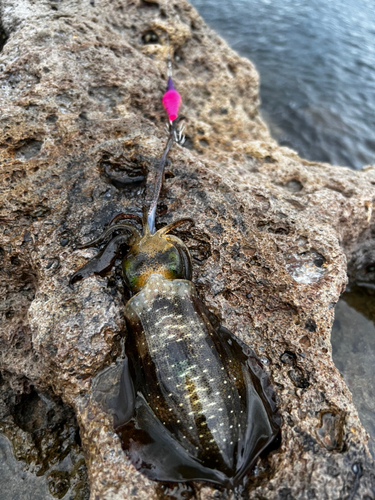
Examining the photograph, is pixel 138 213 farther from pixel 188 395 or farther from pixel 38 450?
pixel 38 450

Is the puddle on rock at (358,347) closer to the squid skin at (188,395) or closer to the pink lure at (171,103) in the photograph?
the squid skin at (188,395)

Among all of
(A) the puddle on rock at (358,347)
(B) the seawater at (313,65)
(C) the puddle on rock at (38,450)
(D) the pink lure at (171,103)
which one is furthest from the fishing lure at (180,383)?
(B) the seawater at (313,65)

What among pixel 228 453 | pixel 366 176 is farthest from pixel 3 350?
pixel 366 176

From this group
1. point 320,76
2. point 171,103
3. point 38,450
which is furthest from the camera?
point 320,76

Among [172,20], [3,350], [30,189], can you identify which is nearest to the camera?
[3,350]

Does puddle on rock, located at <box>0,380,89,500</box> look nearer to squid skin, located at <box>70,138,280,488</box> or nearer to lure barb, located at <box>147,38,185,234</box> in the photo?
squid skin, located at <box>70,138,280,488</box>

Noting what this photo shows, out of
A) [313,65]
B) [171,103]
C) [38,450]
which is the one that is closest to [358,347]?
[38,450]

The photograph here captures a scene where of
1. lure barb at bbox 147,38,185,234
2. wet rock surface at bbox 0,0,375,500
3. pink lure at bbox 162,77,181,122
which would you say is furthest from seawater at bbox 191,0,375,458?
pink lure at bbox 162,77,181,122

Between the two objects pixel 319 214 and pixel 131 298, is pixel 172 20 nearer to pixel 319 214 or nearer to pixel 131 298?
pixel 319 214
